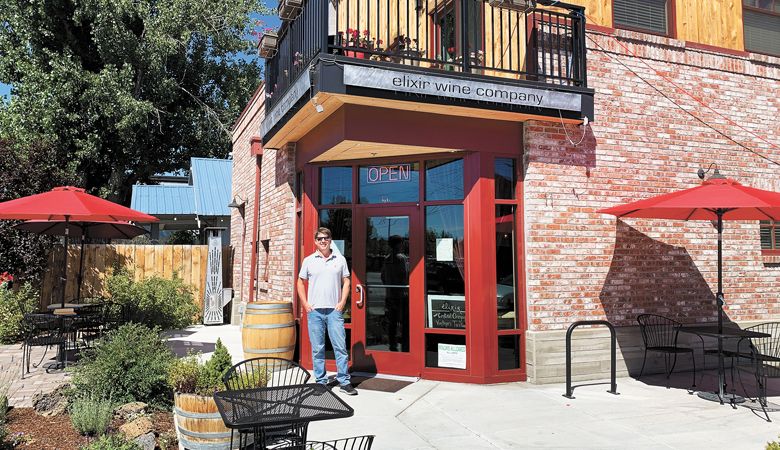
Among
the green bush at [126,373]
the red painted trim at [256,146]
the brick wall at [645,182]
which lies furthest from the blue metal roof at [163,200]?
the brick wall at [645,182]

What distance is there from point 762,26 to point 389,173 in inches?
269

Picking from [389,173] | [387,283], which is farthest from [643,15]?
[387,283]

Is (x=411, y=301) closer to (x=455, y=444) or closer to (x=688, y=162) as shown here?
(x=455, y=444)

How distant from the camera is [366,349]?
740 cm

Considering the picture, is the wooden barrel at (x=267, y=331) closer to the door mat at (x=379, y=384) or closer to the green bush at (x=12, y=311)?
the door mat at (x=379, y=384)

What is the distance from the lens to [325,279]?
6.58 meters

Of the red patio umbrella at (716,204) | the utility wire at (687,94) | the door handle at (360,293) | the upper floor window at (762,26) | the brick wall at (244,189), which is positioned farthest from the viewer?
the brick wall at (244,189)

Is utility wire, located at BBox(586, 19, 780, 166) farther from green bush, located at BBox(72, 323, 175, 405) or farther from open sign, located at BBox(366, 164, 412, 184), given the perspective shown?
green bush, located at BBox(72, 323, 175, 405)

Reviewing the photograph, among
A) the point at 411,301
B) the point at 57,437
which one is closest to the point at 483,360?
the point at 411,301

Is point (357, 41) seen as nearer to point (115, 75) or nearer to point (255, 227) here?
point (255, 227)

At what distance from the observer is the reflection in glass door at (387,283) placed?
24.0 feet

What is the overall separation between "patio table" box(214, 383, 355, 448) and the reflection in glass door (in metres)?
3.61

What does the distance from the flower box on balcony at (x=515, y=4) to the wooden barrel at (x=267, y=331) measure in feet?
15.3

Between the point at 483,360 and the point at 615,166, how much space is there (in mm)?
3249
